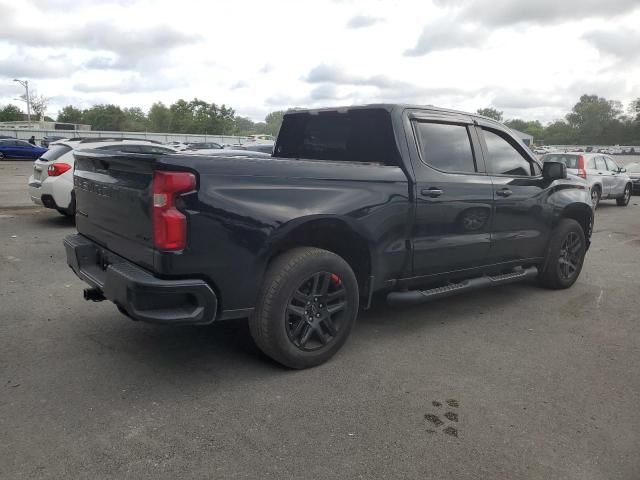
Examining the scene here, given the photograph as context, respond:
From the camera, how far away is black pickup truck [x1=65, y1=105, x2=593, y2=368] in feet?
10.2

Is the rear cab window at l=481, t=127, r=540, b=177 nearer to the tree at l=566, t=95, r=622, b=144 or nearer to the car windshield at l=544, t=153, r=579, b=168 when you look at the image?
the car windshield at l=544, t=153, r=579, b=168

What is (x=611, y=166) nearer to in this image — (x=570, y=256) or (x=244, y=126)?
(x=570, y=256)

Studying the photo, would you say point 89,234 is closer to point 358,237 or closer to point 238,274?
point 238,274

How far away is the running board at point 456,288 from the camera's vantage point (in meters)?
4.23

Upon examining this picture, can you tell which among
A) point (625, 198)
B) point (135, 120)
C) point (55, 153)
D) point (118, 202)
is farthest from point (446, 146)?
point (135, 120)

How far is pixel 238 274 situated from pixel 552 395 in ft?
7.05

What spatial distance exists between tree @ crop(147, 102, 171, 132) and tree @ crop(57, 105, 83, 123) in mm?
13866

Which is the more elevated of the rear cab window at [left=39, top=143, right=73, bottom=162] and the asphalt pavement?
the rear cab window at [left=39, top=143, right=73, bottom=162]

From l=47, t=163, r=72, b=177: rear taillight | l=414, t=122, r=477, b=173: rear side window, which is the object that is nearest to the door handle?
l=414, t=122, r=477, b=173: rear side window

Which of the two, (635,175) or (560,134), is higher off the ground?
(560,134)

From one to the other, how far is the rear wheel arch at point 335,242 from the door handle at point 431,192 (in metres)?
0.67

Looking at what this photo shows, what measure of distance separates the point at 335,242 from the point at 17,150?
3546cm

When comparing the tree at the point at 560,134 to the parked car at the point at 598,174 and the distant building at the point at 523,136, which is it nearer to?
the distant building at the point at 523,136

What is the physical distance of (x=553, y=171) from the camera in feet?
17.5
